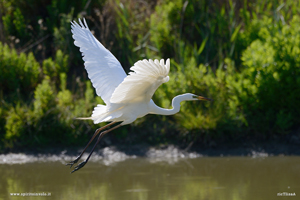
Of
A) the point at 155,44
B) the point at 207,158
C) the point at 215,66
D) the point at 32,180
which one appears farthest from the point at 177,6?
the point at 32,180

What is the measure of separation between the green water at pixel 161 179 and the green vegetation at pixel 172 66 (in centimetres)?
74

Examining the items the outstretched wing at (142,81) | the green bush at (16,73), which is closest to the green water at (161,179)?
the outstretched wing at (142,81)

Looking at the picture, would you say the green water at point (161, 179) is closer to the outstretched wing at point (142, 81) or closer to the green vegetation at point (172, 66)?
the green vegetation at point (172, 66)

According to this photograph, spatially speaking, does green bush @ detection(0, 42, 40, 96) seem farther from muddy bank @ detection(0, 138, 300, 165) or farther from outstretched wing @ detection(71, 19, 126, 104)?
outstretched wing @ detection(71, 19, 126, 104)

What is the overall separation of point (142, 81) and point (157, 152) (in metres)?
3.23

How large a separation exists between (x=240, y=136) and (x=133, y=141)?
1.93 metres

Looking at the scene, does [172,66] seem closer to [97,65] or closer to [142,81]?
[97,65]

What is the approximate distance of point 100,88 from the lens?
5477mm

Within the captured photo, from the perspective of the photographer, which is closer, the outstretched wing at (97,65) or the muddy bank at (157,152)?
the outstretched wing at (97,65)

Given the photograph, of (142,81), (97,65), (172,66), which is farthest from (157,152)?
(142,81)

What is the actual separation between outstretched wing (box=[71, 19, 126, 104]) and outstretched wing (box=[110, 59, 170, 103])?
0.34 metres

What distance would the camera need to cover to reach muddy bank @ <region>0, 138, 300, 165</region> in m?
7.27

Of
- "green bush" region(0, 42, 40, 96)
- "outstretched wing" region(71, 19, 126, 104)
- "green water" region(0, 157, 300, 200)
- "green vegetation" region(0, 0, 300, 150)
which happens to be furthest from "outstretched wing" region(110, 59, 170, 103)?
"green bush" region(0, 42, 40, 96)

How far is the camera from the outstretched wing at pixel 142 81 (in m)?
4.07
